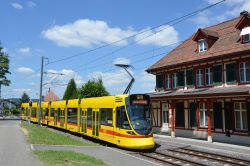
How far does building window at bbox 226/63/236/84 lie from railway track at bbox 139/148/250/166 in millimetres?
7090

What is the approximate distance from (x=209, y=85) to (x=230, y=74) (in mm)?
2307

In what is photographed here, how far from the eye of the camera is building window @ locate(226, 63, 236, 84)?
2311cm

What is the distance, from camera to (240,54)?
2233 centimetres

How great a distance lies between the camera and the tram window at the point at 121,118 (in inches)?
703

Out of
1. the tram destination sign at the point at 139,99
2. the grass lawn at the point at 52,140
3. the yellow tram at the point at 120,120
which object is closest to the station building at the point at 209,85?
the tram destination sign at the point at 139,99

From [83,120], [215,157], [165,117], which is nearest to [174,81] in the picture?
[165,117]

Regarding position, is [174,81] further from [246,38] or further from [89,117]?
[89,117]

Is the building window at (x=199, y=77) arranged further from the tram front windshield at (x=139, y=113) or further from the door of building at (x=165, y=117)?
the tram front windshield at (x=139, y=113)

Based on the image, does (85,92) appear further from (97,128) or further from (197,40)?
(97,128)

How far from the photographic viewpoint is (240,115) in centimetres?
2231

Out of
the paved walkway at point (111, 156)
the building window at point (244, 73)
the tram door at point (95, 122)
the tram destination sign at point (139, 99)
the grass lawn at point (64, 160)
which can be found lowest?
the paved walkway at point (111, 156)

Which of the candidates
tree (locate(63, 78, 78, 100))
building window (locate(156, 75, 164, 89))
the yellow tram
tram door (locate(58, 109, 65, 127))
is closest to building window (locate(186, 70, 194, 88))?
building window (locate(156, 75, 164, 89))

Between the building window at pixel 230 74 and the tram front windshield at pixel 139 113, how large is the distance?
778cm

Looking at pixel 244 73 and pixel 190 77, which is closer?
pixel 244 73
